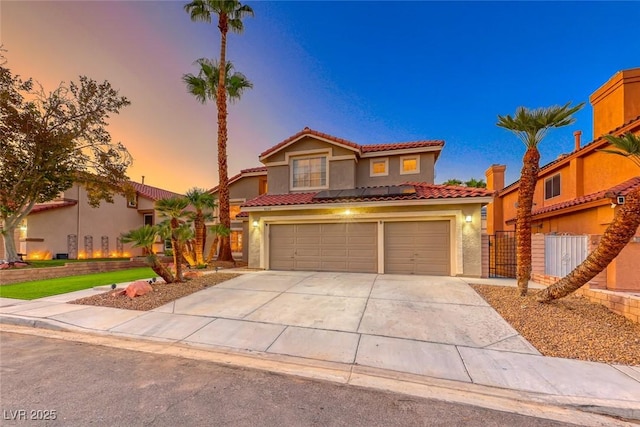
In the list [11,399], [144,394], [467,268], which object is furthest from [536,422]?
[467,268]

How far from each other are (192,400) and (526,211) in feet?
28.6

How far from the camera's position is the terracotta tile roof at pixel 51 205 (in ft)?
61.1

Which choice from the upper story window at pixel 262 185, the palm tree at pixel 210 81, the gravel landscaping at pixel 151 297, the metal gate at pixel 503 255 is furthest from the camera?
the upper story window at pixel 262 185

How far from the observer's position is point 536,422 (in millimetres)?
2959

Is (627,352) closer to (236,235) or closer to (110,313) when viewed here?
(110,313)

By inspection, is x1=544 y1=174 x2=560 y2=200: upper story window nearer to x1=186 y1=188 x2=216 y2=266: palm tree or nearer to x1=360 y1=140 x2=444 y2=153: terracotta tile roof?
x1=360 y1=140 x2=444 y2=153: terracotta tile roof

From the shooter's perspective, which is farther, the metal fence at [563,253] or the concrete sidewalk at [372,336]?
the metal fence at [563,253]

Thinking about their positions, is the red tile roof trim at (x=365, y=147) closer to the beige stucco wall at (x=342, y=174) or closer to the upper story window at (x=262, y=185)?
the beige stucco wall at (x=342, y=174)

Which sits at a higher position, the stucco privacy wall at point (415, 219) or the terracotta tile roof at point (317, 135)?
the terracotta tile roof at point (317, 135)

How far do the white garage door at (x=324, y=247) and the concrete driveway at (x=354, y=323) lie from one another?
2.80m

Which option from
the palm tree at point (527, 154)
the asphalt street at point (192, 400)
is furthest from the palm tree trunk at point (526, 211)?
the asphalt street at point (192, 400)

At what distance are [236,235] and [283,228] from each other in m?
7.35

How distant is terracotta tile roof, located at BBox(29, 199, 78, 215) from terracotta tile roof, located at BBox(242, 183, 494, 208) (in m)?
16.7

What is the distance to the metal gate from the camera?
1213cm
